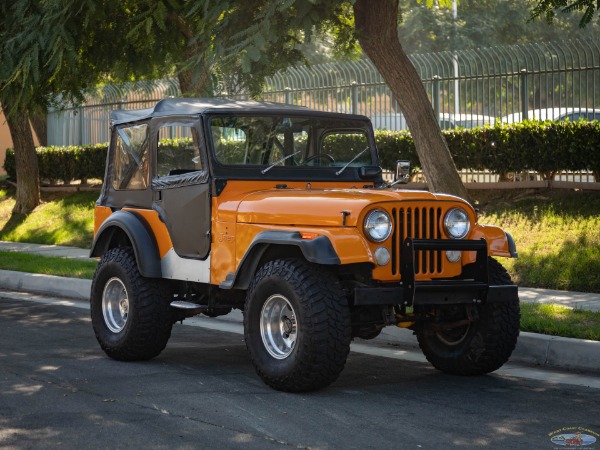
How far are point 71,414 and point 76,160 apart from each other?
19905 millimetres

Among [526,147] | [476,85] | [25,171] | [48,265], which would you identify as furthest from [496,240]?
[25,171]

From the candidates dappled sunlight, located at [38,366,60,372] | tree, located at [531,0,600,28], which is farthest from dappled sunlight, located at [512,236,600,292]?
dappled sunlight, located at [38,366,60,372]

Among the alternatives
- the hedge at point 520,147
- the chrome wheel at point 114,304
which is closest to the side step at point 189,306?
the chrome wheel at point 114,304

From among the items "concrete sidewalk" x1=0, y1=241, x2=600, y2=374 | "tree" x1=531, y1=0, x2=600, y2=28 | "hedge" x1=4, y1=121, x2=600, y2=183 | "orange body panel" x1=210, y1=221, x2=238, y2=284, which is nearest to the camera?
"orange body panel" x1=210, y1=221, x2=238, y2=284

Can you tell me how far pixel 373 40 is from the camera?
14.7m

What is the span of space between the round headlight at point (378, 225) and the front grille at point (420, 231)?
0.10m

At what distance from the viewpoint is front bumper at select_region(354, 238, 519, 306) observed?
24.5 ft

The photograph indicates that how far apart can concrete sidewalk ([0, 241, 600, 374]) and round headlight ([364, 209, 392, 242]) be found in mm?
2147

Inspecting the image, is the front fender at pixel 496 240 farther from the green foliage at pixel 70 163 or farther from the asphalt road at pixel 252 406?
the green foliage at pixel 70 163

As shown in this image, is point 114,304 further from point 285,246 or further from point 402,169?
point 402,169

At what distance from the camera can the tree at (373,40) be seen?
12.4m

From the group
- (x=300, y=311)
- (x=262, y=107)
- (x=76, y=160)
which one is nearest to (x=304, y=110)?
(x=262, y=107)

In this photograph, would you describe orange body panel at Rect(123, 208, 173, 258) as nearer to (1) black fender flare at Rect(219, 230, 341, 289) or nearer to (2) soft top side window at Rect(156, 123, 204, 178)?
(2) soft top side window at Rect(156, 123, 204, 178)

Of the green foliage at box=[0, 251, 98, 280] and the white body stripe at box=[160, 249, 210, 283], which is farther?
the green foliage at box=[0, 251, 98, 280]
